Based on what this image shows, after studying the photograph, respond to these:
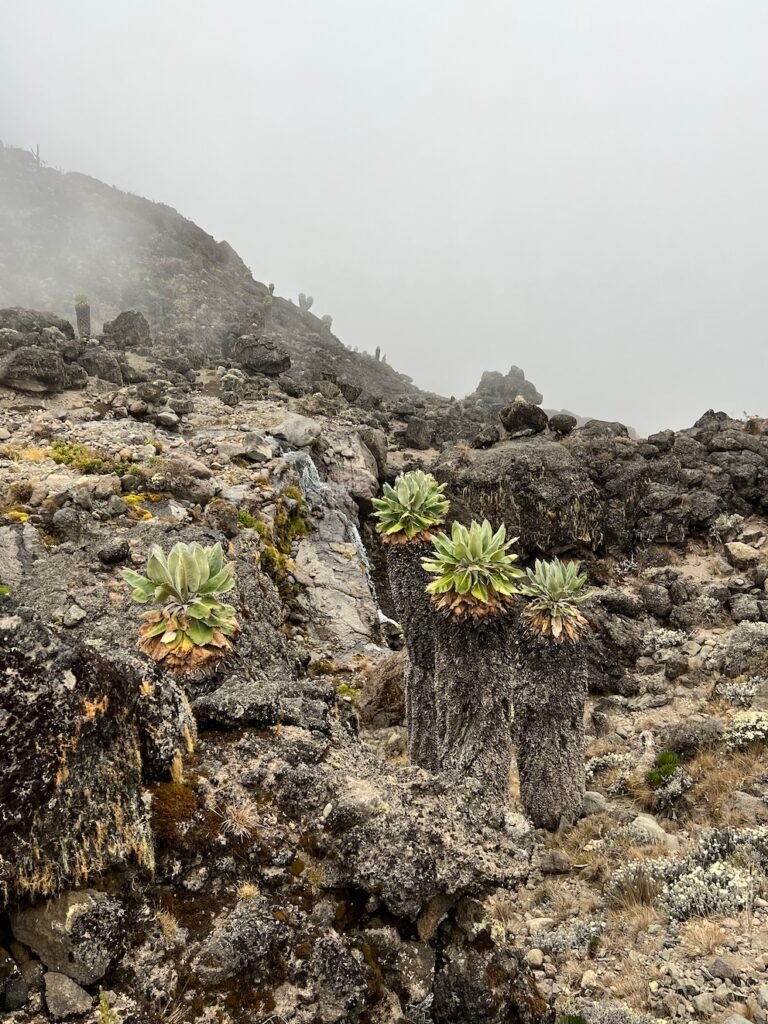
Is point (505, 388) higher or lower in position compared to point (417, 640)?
higher

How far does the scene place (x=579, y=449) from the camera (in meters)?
25.0

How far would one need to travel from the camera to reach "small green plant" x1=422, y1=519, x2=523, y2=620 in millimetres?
9383

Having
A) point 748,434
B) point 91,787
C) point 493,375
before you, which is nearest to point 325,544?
point 91,787

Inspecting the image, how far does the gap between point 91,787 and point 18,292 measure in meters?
57.5

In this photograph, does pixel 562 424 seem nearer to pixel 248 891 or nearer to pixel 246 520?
pixel 246 520

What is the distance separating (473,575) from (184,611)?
466 cm

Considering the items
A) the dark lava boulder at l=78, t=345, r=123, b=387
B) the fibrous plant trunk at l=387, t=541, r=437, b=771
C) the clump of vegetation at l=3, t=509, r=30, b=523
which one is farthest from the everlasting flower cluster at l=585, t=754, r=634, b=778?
the dark lava boulder at l=78, t=345, r=123, b=387

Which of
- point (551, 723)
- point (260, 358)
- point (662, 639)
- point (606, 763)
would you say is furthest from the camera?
point (260, 358)

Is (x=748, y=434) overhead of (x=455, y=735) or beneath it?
overhead

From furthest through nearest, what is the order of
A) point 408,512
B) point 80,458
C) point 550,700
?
point 80,458
point 408,512
point 550,700

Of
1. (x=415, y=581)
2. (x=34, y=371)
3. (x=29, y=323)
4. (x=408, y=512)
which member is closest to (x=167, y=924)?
(x=408, y=512)

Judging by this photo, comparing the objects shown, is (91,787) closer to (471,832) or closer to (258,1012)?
(258,1012)

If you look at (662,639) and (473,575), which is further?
(662,639)

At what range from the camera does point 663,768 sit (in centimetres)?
1111
